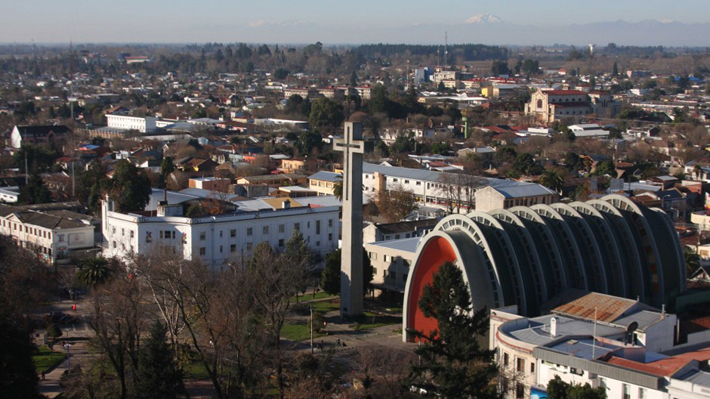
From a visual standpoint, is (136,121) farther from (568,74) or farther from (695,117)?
(568,74)

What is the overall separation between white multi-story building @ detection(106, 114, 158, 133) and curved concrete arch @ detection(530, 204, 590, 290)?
168 feet

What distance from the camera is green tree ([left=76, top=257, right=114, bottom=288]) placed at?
28.2 meters

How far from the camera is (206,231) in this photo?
32.1 meters

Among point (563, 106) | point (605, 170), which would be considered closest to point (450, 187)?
point (605, 170)

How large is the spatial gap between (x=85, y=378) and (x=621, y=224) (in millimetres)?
15183

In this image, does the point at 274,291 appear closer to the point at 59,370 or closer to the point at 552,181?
the point at 59,370

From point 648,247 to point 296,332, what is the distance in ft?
33.6

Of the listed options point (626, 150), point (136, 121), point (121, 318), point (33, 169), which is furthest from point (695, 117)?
point (121, 318)

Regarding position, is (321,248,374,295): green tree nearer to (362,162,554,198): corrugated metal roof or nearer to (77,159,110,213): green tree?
(362,162,554,198): corrugated metal roof

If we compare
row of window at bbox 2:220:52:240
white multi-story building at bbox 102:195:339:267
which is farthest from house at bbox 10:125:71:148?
white multi-story building at bbox 102:195:339:267

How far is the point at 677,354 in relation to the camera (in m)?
21.9

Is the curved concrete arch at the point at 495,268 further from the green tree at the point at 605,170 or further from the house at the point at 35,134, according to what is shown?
the house at the point at 35,134

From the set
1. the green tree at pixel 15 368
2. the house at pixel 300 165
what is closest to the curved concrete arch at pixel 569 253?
the green tree at pixel 15 368

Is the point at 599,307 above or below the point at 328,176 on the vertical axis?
below
